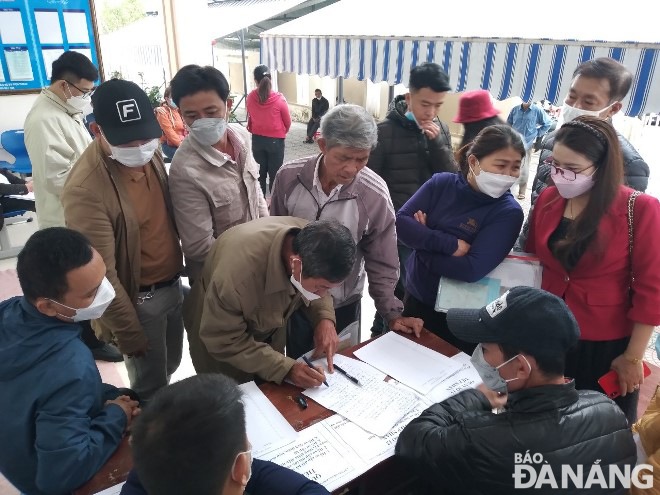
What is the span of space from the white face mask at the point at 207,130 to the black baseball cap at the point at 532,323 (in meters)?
1.34

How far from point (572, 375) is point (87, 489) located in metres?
1.74

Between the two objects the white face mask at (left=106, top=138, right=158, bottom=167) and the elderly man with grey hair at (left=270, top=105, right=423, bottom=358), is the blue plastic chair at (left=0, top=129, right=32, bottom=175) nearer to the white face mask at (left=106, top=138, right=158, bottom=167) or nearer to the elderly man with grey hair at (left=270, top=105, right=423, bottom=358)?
the white face mask at (left=106, top=138, right=158, bottom=167)

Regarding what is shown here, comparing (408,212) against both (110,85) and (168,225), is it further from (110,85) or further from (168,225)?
(110,85)

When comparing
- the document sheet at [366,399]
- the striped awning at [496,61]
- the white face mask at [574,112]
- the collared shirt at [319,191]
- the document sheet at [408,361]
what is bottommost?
the document sheet at [408,361]

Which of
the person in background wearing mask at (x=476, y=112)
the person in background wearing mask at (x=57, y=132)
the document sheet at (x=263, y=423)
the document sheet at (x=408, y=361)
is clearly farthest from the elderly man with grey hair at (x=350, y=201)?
the person in background wearing mask at (x=57, y=132)

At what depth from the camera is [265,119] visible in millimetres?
5789

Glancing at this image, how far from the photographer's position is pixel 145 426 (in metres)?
0.84

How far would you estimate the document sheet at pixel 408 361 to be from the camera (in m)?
1.60

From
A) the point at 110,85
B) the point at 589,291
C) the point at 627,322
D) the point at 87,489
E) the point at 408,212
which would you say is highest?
the point at 110,85

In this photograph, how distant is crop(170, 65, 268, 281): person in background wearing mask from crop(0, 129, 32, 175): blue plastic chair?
360 cm

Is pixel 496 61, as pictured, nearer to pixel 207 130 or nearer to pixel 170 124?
pixel 207 130

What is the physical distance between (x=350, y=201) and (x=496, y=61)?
2506 millimetres

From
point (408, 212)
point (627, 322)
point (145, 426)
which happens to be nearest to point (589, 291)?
point (627, 322)

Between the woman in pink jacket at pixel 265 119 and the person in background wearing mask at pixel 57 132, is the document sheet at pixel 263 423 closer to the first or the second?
the person in background wearing mask at pixel 57 132
